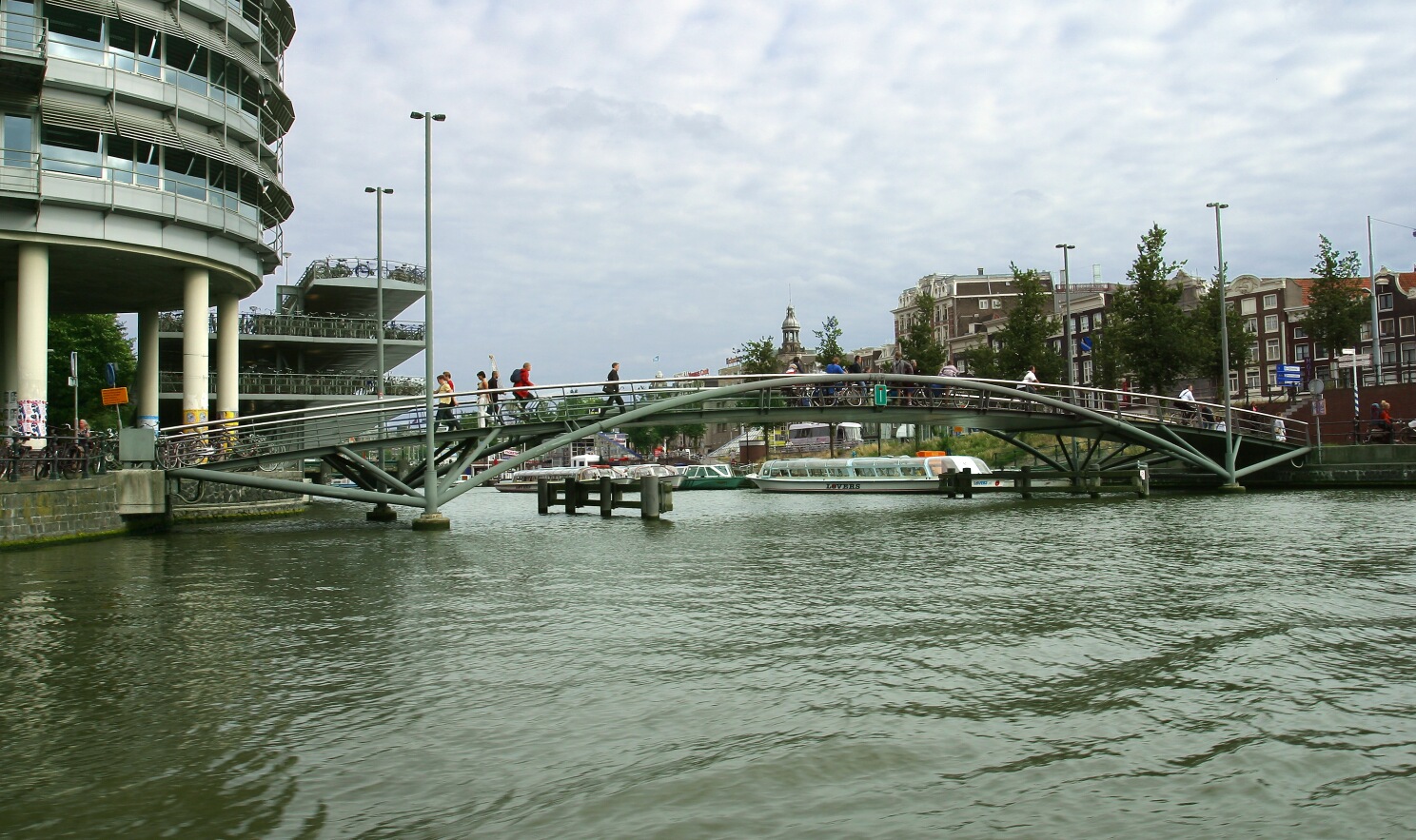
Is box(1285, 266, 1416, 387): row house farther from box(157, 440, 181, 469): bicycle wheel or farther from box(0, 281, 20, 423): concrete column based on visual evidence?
box(0, 281, 20, 423): concrete column

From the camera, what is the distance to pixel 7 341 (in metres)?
33.0

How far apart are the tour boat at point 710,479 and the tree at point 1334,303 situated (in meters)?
32.7

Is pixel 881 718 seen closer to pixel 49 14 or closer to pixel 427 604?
pixel 427 604


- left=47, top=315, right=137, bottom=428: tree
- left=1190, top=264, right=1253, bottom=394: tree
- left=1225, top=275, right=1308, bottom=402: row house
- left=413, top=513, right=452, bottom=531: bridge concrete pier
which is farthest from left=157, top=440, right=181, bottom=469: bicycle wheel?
left=1225, top=275, right=1308, bottom=402: row house

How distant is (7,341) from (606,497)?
59.6 ft

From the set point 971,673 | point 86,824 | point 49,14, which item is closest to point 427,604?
point 971,673

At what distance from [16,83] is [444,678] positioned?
2412 centimetres

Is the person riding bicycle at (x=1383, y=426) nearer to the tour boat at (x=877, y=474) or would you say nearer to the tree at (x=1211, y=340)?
the tree at (x=1211, y=340)

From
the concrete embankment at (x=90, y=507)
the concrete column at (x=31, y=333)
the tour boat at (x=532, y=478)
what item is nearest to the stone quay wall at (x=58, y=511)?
the concrete embankment at (x=90, y=507)

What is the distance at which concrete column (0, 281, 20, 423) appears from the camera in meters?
32.0

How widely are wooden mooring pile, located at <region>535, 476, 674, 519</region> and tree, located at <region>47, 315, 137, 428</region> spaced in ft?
92.0

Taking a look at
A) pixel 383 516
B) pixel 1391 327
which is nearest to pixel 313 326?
pixel 383 516

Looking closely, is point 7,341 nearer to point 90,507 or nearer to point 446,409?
point 90,507

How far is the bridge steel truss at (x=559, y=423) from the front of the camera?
26484mm
